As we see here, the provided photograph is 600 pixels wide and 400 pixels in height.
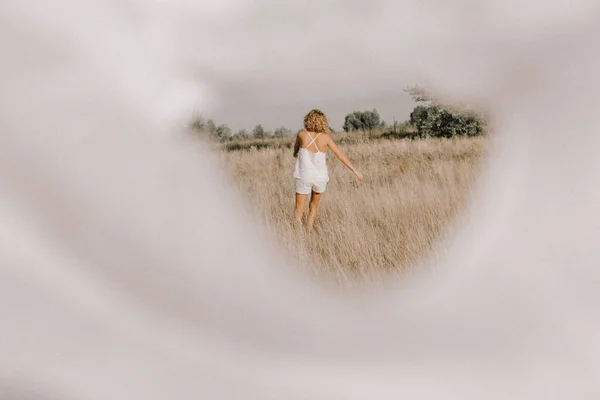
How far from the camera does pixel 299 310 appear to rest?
80cm

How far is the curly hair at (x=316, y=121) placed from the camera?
736 mm

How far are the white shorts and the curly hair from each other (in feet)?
0.24

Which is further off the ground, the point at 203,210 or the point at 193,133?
the point at 193,133

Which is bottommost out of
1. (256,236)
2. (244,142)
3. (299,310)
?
(299,310)

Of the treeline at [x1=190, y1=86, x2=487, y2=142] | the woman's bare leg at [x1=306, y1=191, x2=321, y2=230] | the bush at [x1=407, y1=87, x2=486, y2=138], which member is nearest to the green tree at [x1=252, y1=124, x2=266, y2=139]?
the treeline at [x1=190, y1=86, x2=487, y2=142]

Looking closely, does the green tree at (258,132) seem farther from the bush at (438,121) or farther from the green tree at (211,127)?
the bush at (438,121)

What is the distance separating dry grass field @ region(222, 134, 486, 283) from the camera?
0.75 meters

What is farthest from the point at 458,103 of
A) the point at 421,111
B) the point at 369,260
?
the point at 369,260

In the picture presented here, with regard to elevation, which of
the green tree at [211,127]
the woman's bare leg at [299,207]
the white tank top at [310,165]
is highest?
the green tree at [211,127]

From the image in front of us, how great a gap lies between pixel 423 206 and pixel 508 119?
7.7 inches

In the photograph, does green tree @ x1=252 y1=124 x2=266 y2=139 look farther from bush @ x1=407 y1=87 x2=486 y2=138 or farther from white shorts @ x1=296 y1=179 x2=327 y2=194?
bush @ x1=407 y1=87 x2=486 y2=138

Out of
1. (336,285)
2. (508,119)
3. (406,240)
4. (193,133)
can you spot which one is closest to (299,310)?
(336,285)

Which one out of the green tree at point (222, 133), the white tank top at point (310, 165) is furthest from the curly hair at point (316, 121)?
the green tree at point (222, 133)

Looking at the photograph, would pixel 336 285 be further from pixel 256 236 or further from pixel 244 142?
pixel 244 142
